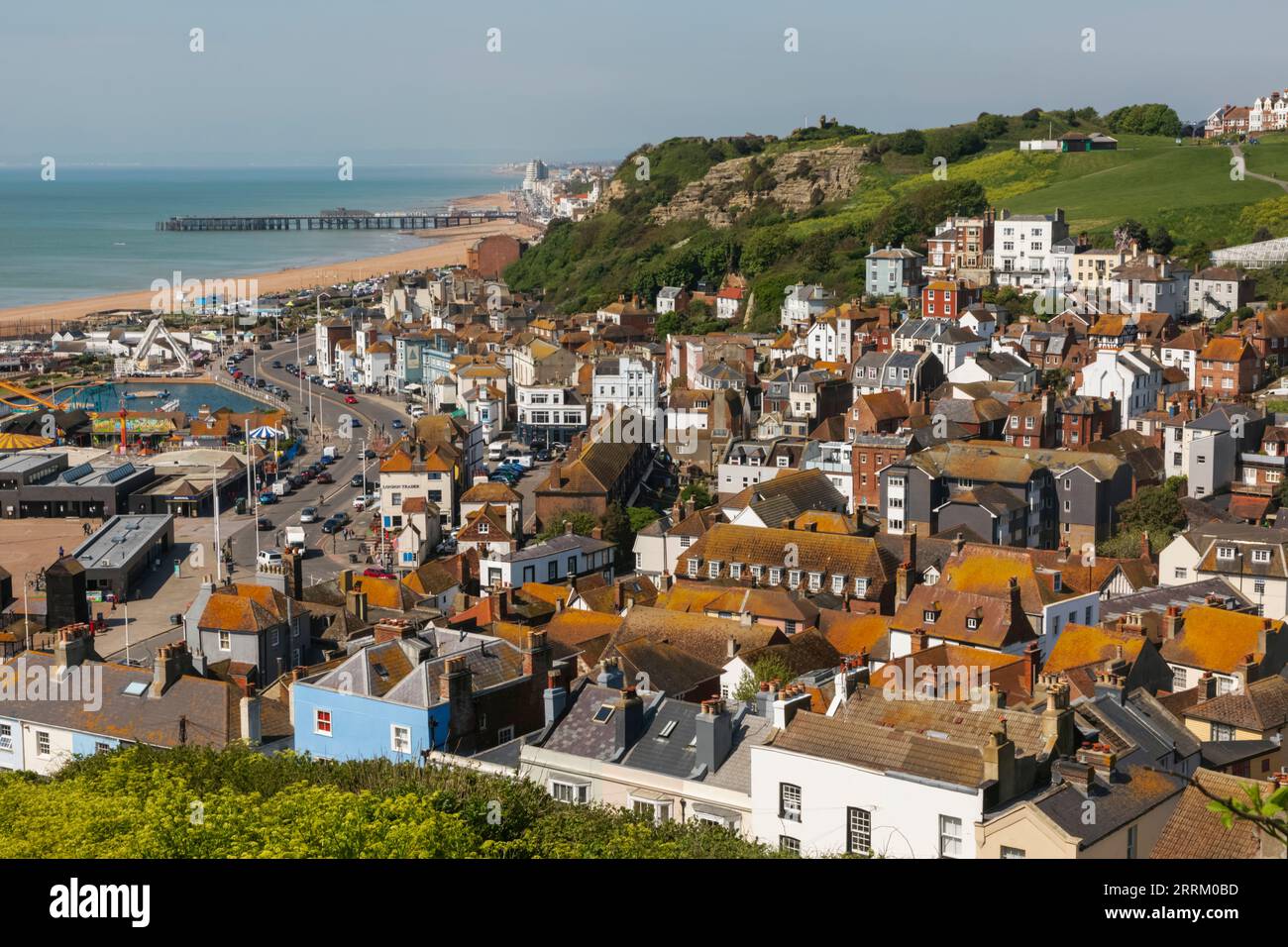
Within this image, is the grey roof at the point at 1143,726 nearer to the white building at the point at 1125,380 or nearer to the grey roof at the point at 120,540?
the grey roof at the point at 120,540

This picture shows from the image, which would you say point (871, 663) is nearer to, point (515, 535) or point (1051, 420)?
point (515, 535)

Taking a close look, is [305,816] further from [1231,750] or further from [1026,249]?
[1026,249]

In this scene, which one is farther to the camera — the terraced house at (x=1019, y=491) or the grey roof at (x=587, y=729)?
the terraced house at (x=1019, y=491)

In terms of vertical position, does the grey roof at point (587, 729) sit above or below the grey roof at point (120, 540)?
above

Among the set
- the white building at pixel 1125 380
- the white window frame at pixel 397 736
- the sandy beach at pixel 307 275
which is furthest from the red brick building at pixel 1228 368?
the sandy beach at pixel 307 275

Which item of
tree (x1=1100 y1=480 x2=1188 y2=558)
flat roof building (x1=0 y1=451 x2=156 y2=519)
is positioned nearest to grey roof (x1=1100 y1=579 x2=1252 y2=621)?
tree (x1=1100 y1=480 x2=1188 y2=558)
